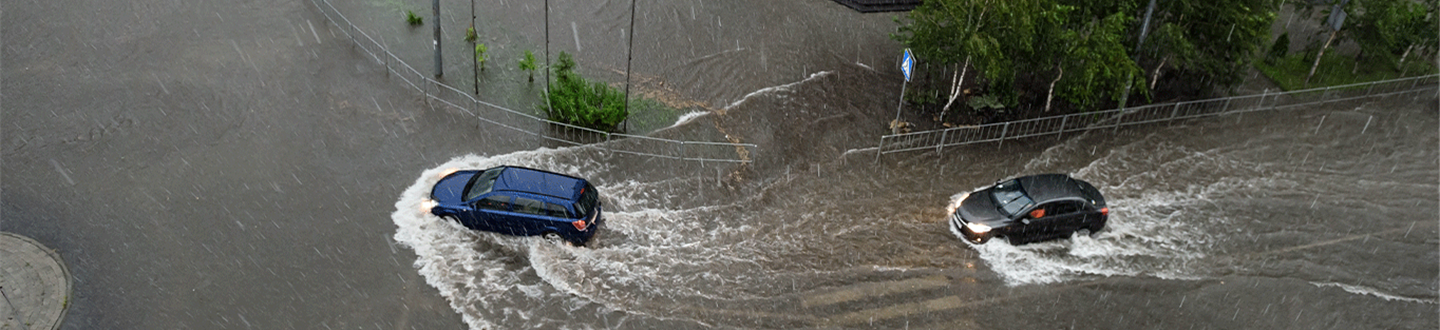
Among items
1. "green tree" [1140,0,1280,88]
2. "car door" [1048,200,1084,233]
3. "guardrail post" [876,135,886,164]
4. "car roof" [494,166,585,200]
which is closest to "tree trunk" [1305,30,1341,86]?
"green tree" [1140,0,1280,88]

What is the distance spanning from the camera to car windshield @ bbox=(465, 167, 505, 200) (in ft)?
51.9

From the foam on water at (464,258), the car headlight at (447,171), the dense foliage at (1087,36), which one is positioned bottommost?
the foam on water at (464,258)

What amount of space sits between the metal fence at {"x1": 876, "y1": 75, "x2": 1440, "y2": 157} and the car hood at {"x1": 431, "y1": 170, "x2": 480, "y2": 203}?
27.0 feet

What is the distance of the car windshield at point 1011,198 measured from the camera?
16.6 meters

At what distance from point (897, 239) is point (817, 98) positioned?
560cm

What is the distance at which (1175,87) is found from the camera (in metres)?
22.8

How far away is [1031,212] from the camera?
16484mm

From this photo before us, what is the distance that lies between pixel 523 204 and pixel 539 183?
1.76ft

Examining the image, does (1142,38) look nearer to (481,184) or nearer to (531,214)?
(531,214)

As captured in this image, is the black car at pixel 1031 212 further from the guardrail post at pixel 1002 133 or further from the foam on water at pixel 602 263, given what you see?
the foam on water at pixel 602 263

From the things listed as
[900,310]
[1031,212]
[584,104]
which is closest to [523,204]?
[584,104]

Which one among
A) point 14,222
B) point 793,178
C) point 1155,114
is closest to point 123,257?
point 14,222

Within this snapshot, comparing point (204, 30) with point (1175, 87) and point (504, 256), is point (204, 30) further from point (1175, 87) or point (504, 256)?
point (1175, 87)

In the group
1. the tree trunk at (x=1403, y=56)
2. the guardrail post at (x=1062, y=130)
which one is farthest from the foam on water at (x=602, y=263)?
the tree trunk at (x=1403, y=56)
